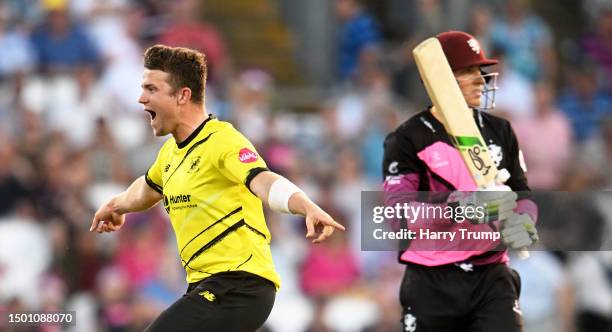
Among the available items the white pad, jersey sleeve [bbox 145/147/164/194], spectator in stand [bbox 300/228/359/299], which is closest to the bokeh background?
spectator in stand [bbox 300/228/359/299]

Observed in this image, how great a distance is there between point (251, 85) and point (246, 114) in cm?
46

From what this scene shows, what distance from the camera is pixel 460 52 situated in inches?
274

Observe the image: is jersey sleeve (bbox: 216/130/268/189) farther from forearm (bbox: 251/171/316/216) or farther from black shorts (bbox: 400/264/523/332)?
black shorts (bbox: 400/264/523/332)

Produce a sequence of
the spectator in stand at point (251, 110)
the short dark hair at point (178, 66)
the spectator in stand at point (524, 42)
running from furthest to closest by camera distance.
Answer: the spectator in stand at point (524, 42)
the spectator in stand at point (251, 110)
the short dark hair at point (178, 66)

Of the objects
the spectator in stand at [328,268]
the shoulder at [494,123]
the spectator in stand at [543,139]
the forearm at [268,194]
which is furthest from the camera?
the spectator in stand at [543,139]

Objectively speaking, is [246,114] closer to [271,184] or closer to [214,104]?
[214,104]

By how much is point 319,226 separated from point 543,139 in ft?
26.9

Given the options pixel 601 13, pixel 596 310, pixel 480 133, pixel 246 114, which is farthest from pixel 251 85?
pixel 480 133

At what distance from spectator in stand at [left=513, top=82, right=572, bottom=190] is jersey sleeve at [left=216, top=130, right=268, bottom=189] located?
7439mm

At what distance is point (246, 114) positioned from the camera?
1290 centimetres

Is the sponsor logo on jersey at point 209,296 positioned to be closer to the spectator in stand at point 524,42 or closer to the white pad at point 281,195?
the white pad at point 281,195

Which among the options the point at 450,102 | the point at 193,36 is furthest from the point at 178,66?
the point at 193,36

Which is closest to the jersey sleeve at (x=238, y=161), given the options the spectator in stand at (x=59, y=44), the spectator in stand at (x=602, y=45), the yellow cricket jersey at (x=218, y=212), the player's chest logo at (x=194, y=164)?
the yellow cricket jersey at (x=218, y=212)

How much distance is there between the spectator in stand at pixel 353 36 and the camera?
14250 millimetres
